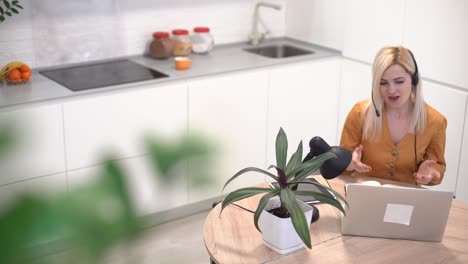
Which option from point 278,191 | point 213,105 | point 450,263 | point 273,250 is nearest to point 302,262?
point 273,250

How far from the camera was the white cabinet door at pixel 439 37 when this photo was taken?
3.23 metres

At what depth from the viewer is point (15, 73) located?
10.1 ft

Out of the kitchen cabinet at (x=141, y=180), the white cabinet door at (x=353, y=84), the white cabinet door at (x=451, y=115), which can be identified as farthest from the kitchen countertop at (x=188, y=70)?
the kitchen cabinet at (x=141, y=180)

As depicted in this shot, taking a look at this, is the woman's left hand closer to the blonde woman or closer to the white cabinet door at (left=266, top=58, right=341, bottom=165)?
the blonde woman

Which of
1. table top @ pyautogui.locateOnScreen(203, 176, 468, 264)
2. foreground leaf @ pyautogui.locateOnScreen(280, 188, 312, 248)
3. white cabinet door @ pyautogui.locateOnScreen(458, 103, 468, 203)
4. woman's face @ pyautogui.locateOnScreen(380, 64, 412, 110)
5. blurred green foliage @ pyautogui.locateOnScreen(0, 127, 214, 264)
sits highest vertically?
blurred green foliage @ pyautogui.locateOnScreen(0, 127, 214, 264)

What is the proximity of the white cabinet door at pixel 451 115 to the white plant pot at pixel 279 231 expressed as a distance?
1.81 m

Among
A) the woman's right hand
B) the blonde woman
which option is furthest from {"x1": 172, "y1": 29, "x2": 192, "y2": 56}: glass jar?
the woman's right hand

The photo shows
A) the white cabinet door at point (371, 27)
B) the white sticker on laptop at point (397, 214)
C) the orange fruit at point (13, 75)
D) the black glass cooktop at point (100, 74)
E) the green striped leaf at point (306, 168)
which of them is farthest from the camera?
the white cabinet door at point (371, 27)

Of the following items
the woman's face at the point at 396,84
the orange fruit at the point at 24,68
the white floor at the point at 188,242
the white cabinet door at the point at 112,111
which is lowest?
the white floor at the point at 188,242

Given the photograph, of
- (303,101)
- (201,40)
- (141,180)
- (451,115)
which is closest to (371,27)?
(303,101)

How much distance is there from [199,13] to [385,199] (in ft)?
7.73

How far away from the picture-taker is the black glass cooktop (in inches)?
126

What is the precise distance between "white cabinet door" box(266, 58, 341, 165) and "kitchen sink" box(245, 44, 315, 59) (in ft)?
0.95

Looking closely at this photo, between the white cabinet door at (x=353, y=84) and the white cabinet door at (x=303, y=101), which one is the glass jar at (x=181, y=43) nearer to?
A: the white cabinet door at (x=303, y=101)
